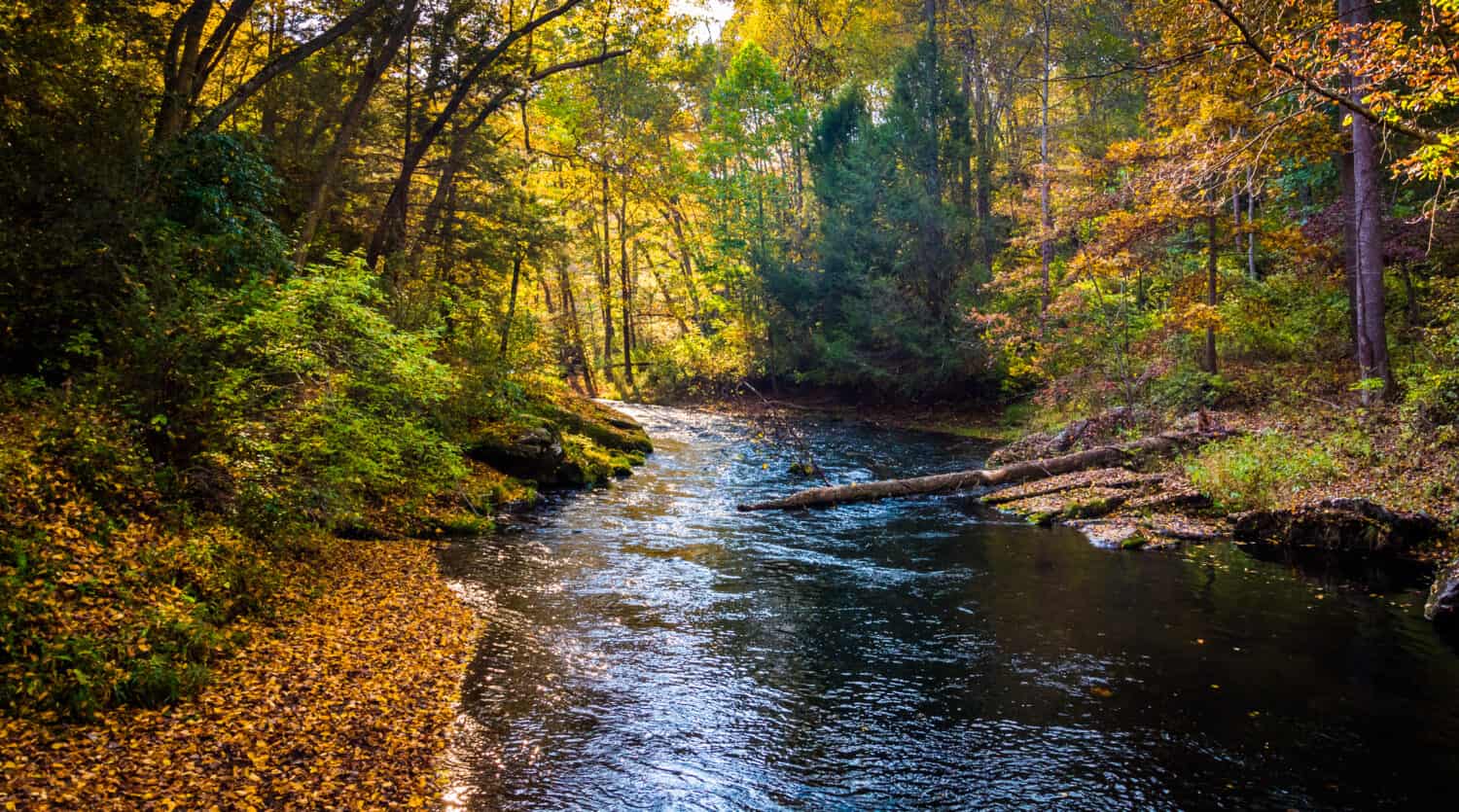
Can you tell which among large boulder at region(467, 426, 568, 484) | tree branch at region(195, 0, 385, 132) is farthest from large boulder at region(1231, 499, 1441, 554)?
tree branch at region(195, 0, 385, 132)

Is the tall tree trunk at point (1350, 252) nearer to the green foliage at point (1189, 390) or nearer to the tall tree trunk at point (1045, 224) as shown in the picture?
the green foliage at point (1189, 390)

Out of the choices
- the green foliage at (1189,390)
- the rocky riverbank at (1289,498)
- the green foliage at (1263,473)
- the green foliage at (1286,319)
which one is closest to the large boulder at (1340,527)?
the rocky riverbank at (1289,498)

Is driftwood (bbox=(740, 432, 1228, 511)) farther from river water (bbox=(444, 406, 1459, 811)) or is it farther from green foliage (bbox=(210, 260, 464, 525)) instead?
green foliage (bbox=(210, 260, 464, 525))

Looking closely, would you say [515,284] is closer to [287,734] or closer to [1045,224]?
[1045,224]

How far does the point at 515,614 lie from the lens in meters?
8.61

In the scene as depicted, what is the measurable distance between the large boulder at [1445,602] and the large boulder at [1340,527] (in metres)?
2.33

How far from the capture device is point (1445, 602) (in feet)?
27.1

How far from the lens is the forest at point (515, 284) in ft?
21.7

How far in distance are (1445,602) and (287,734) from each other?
35.6 feet

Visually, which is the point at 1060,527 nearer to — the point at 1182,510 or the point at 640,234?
the point at 1182,510

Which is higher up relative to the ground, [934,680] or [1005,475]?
[1005,475]

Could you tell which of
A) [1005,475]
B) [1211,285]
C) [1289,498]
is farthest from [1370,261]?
[1005,475]

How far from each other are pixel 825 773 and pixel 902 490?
10.7 metres

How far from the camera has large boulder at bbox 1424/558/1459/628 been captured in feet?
26.9
